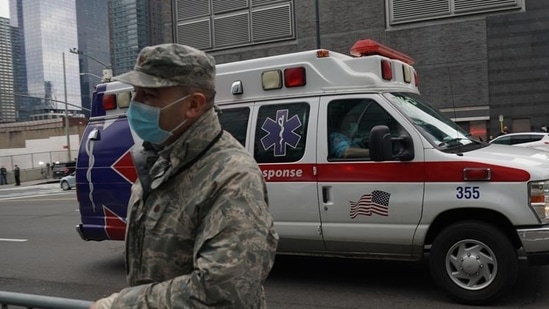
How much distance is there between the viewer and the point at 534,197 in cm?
472

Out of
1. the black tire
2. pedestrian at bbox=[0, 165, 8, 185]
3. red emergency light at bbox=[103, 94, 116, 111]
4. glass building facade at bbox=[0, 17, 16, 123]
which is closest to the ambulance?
red emergency light at bbox=[103, 94, 116, 111]

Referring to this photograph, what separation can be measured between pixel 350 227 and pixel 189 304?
4000mm

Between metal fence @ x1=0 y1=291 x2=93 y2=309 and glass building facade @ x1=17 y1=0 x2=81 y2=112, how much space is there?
4611cm

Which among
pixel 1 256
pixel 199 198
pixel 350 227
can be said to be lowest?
pixel 1 256

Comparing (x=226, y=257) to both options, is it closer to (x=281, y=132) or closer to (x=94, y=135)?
(x=281, y=132)

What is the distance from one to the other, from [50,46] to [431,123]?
49.6 meters

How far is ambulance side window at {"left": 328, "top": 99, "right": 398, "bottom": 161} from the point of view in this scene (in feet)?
17.7

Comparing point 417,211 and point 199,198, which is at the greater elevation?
point 199,198

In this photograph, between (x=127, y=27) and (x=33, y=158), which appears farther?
(x=33, y=158)

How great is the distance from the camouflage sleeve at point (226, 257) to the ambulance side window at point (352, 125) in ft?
12.5

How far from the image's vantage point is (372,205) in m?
5.29

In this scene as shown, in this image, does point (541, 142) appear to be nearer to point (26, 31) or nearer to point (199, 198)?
point (199, 198)

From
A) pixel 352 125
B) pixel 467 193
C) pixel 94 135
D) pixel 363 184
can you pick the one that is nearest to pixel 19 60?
pixel 94 135

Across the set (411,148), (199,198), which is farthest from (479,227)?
(199,198)
